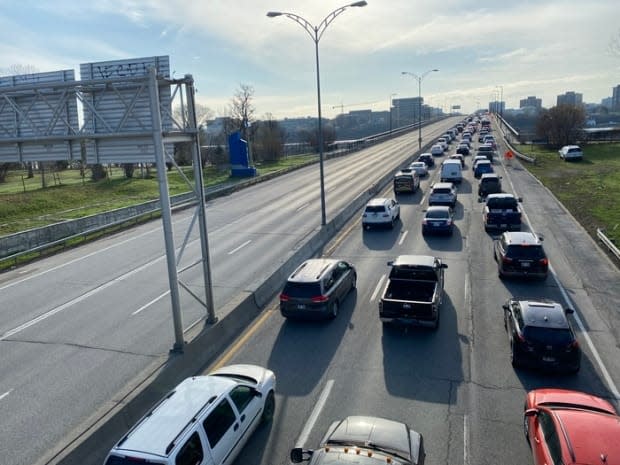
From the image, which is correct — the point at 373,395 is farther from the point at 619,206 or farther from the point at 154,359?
the point at 619,206

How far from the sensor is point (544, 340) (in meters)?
10.6

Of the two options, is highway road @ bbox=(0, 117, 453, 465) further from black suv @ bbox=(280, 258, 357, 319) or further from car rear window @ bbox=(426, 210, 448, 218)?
car rear window @ bbox=(426, 210, 448, 218)

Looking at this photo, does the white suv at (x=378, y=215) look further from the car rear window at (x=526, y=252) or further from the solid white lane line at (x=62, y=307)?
the solid white lane line at (x=62, y=307)

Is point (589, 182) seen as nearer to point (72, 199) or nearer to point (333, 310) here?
point (333, 310)

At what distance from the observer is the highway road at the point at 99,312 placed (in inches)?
404

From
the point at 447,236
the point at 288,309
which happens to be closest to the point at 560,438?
the point at 288,309

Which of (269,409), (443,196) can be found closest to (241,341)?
(269,409)

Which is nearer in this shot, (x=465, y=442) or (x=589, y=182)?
(x=465, y=442)

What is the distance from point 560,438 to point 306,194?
3406 centimetres

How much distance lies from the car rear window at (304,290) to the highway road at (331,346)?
3.21 feet

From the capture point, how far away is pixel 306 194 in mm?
40188

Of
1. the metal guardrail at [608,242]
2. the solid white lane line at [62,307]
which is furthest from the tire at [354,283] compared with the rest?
the metal guardrail at [608,242]

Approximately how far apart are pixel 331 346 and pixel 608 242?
13757 millimetres

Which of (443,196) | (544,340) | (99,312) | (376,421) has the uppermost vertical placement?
(443,196)
